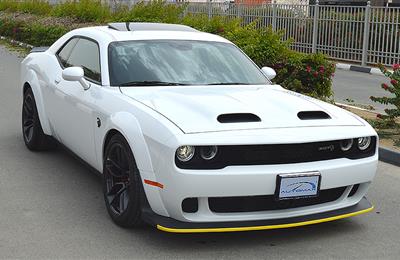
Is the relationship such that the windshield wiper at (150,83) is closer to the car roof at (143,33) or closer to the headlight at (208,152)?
the car roof at (143,33)

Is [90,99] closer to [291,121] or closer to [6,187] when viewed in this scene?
[6,187]

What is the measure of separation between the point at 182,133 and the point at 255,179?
55 centimetres

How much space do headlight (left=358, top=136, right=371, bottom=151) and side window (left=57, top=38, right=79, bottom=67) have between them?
3082mm

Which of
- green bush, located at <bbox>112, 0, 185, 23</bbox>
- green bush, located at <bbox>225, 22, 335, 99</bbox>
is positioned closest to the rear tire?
green bush, located at <bbox>225, 22, 335, 99</bbox>

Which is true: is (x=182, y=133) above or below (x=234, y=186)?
above

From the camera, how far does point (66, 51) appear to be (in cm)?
621

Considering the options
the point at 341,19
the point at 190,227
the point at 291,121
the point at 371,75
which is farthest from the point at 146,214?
the point at 341,19

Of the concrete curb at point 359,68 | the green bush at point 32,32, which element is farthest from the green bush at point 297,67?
the green bush at point 32,32

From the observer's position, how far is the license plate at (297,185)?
3.91m

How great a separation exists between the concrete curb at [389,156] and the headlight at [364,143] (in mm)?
2512

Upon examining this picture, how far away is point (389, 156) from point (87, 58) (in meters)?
3.61

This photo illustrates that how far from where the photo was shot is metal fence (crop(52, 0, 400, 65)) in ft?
55.8

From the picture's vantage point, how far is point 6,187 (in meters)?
5.52

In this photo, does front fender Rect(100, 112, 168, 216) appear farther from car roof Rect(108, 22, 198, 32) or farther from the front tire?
car roof Rect(108, 22, 198, 32)
